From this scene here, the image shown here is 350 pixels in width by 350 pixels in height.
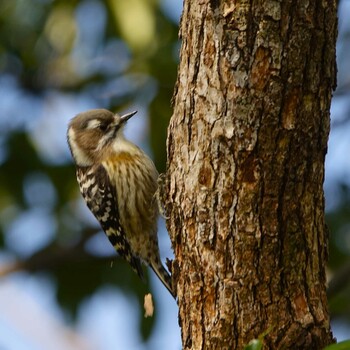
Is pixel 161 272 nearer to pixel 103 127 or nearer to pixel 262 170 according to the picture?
pixel 103 127

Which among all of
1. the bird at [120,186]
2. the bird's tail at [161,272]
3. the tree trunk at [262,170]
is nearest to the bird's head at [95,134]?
the bird at [120,186]

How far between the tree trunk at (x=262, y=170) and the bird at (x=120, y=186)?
8.27ft

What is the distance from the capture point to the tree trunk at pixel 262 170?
3.87 metres

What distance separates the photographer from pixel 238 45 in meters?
3.90

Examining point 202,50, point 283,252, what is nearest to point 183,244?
point 283,252

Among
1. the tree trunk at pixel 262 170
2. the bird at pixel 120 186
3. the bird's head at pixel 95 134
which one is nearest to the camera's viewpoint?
the tree trunk at pixel 262 170

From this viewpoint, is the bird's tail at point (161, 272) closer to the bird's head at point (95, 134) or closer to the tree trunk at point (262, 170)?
the bird's head at point (95, 134)

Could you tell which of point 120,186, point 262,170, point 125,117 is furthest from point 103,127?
point 262,170

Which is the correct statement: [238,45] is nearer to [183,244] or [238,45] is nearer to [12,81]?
[183,244]

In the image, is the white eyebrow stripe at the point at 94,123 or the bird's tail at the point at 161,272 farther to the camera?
the white eyebrow stripe at the point at 94,123

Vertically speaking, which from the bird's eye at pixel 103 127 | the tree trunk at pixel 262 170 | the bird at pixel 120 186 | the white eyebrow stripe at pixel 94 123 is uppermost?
the white eyebrow stripe at pixel 94 123

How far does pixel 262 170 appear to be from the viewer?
152 inches

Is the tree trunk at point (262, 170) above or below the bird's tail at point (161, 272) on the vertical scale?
below

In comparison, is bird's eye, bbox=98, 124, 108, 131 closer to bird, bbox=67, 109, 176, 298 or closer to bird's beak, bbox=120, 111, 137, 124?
bird, bbox=67, 109, 176, 298
